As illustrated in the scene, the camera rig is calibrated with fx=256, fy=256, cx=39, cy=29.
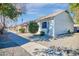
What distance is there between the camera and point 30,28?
3.44 m

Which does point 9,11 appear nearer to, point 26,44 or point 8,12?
point 8,12

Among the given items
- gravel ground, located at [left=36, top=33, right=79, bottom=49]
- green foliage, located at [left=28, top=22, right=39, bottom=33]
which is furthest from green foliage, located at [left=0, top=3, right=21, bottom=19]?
gravel ground, located at [left=36, top=33, right=79, bottom=49]

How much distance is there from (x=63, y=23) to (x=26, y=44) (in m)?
0.57

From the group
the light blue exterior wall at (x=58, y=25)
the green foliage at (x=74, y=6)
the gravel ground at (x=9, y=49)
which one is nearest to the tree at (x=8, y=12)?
the gravel ground at (x=9, y=49)

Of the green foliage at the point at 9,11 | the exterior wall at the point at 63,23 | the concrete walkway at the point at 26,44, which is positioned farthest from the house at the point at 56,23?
the green foliage at the point at 9,11

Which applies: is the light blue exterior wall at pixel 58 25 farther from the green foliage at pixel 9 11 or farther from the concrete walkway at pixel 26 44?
the green foliage at pixel 9 11

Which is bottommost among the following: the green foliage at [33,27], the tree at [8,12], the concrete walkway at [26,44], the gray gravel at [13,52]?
the gray gravel at [13,52]

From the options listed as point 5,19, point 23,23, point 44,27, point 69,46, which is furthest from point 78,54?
point 5,19

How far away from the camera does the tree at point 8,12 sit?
3.43m

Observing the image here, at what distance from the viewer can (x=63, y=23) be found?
3.44m

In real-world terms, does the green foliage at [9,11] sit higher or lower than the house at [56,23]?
higher

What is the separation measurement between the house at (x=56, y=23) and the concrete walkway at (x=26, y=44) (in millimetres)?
205

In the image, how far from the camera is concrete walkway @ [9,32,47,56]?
11.2 feet

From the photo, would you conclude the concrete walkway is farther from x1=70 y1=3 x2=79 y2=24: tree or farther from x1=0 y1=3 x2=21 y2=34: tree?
x1=70 y1=3 x2=79 y2=24: tree
